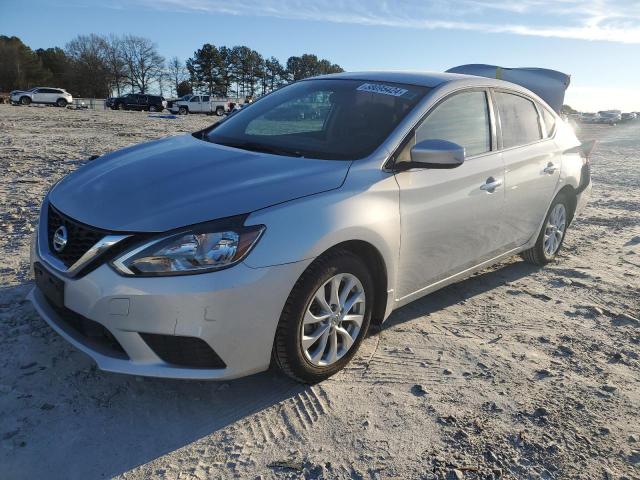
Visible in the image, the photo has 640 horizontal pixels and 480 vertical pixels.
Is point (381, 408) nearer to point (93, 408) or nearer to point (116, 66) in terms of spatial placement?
point (93, 408)

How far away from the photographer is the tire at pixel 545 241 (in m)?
4.80

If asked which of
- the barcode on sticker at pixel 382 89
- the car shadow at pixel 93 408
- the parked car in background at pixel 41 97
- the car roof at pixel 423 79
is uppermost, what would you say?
the car roof at pixel 423 79

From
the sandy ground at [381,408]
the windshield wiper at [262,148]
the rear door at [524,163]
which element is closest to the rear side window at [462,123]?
the rear door at [524,163]

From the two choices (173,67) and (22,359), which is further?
(173,67)

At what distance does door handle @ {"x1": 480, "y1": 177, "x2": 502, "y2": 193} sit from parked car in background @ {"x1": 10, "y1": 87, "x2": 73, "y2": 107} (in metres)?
48.3

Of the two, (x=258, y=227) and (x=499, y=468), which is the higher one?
(x=258, y=227)

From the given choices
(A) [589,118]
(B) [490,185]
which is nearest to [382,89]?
(B) [490,185]

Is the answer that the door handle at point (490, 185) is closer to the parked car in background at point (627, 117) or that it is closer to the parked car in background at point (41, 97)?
the parked car in background at point (41, 97)

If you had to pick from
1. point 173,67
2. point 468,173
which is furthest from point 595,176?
point 173,67

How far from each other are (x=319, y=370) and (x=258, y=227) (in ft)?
2.91

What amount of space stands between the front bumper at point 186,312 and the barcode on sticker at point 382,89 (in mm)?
1561

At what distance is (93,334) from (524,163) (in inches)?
129

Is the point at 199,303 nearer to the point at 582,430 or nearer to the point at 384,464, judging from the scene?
the point at 384,464

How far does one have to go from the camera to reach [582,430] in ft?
8.66
